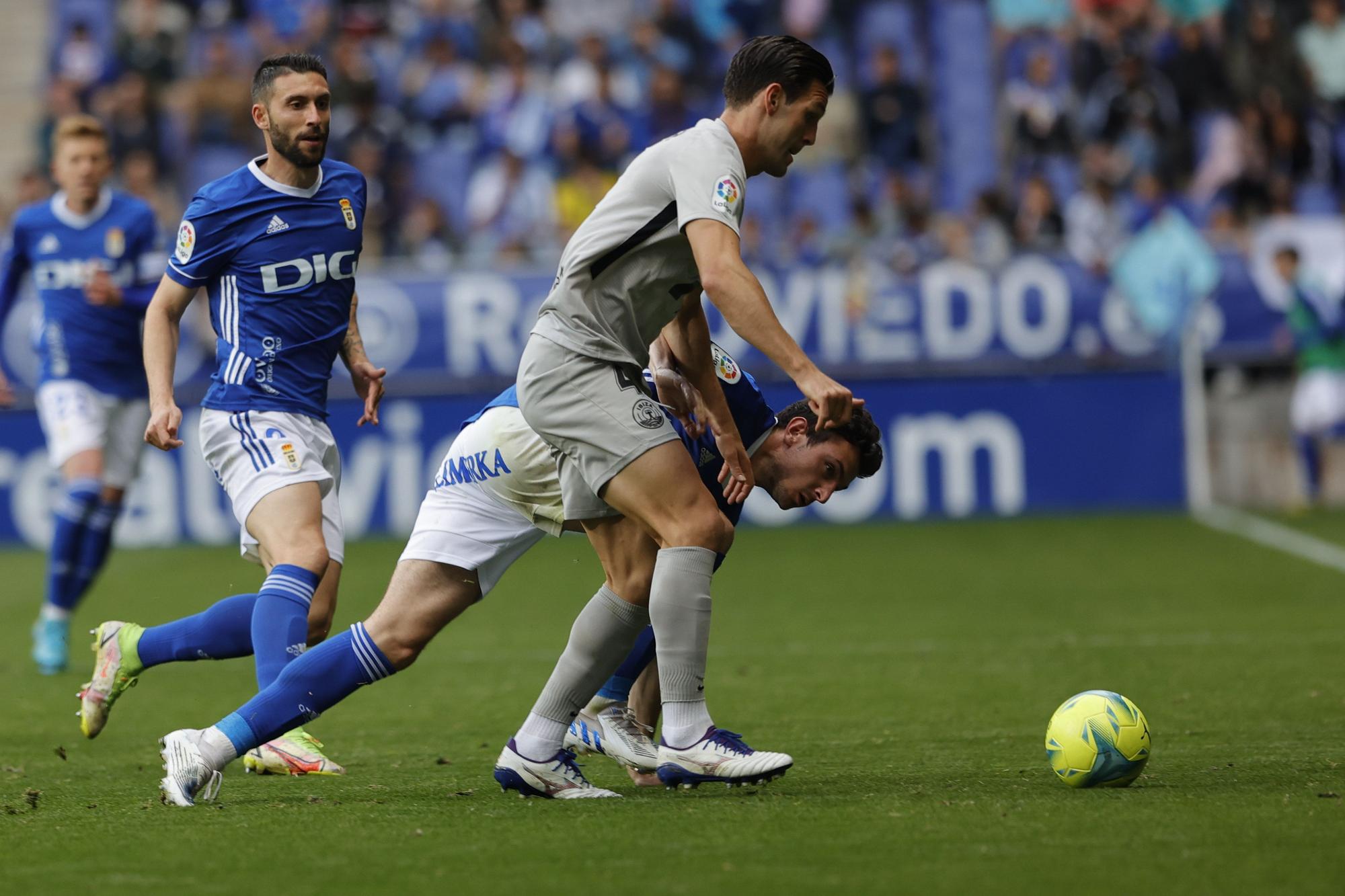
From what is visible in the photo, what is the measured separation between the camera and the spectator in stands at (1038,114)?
18.4 metres

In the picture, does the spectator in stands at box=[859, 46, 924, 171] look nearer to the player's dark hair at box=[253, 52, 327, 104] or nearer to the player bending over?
the player's dark hair at box=[253, 52, 327, 104]

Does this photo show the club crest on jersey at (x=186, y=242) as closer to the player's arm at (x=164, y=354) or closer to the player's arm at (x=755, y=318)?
the player's arm at (x=164, y=354)

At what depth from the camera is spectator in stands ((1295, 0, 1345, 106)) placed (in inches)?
765

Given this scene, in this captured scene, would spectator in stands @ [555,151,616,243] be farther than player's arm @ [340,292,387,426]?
Yes

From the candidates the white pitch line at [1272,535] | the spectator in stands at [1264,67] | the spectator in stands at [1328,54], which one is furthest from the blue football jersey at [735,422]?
the spectator in stands at [1328,54]

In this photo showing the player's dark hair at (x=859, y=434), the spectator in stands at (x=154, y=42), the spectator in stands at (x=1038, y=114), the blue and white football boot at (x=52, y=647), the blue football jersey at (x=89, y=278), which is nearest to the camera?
the player's dark hair at (x=859, y=434)

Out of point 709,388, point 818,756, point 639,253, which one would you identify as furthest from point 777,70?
point 818,756

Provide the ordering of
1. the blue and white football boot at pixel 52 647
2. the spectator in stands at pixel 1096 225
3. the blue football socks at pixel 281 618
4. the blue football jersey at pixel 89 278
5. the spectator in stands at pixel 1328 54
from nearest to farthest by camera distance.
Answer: the blue football socks at pixel 281 618
the blue and white football boot at pixel 52 647
the blue football jersey at pixel 89 278
the spectator in stands at pixel 1096 225
the spectator in stands at pixel 1328 54

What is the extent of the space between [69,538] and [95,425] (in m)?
0.53

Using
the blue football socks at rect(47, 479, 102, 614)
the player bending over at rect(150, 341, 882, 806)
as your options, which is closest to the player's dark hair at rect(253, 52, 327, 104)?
the player bending over at rect(150, 341, 882, 806)

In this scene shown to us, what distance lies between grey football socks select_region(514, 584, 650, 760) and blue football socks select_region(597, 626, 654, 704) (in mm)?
588

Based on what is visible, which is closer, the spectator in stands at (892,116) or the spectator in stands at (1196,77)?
the spectator in stands at (892,116)

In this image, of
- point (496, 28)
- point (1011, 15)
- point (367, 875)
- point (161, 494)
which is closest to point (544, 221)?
point (496, 28)

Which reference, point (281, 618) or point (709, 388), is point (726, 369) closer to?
point (709, 388)
